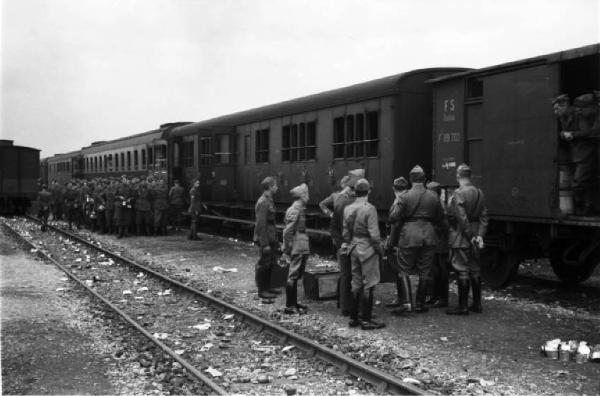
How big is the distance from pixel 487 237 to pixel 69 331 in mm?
6161

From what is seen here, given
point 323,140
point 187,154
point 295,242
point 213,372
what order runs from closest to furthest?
point 213,372 < point 295,242 < point 323,140 < point 187,154

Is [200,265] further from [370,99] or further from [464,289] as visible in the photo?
[464,289]

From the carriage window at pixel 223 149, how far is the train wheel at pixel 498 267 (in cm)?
994

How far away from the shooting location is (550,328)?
7406 millimetres

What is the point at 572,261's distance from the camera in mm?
9266

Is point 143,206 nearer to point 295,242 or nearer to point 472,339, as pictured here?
point 295,242

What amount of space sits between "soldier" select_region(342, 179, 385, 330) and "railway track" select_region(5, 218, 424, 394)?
1.03 meters

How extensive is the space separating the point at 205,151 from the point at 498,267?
1165cm

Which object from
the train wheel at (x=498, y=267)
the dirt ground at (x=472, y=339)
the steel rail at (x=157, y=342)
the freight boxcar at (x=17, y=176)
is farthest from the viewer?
the freight boxcar at (x=17, y=176)

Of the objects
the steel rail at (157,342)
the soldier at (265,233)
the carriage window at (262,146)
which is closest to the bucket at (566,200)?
the soldier at (265,233)

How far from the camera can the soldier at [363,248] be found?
24.3ft

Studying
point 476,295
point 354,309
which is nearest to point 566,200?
point 476,295

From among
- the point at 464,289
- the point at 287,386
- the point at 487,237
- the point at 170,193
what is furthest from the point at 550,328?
the point at 170,193

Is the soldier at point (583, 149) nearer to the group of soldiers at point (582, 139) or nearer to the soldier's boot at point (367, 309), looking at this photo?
the group of soldiers at point (582, 139)
